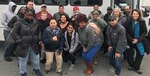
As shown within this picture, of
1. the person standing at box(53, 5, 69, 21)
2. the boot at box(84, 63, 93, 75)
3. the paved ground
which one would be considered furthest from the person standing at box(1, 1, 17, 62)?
the boot at box(84, 63, 93, 75)

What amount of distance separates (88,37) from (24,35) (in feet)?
5.10

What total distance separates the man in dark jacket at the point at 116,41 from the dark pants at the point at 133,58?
0.63m

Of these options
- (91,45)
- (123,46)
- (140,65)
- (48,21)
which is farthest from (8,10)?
(140,65)

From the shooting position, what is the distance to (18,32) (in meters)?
6.59

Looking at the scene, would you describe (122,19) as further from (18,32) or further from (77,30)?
(18,32)

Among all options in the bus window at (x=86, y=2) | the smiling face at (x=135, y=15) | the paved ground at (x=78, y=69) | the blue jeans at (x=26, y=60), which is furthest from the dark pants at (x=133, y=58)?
the blue jeans at (x=26, y=60)

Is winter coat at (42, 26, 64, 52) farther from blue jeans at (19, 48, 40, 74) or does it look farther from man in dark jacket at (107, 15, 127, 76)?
man in dark jacket at (107, 15, 127, 76)

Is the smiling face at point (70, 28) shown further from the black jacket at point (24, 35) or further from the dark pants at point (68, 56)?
the black jacket at point (24, 35)

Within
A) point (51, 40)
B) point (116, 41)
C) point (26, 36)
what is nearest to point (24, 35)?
point (26, 36)

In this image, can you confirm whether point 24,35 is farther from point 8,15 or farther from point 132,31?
point 132,31

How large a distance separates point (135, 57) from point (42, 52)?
2.47 meters

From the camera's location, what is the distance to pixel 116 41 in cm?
704

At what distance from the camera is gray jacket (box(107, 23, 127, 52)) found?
6.87 m

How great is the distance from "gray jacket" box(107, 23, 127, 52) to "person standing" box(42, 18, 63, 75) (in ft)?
4.08
